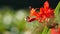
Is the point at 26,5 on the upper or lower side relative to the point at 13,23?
upper

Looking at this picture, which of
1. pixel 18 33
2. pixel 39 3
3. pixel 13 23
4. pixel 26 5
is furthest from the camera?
pixel 26 5

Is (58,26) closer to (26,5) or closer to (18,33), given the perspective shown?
(18,33)

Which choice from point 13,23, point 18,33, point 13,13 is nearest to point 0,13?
point 13,13

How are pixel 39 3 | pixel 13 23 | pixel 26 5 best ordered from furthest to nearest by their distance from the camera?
pixel 26 5 < pixel 39 3 < pixel 13 23

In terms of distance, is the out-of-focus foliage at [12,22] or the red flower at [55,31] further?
the out-of-focus foliage at [12,22]

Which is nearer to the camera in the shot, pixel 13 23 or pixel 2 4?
pixel 13 23

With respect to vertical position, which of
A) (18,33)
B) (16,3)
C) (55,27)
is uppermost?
(16,3)

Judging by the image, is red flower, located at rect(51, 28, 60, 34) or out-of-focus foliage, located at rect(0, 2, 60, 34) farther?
out-of-focus foliage, located at rect(0, 2, 60, 34)

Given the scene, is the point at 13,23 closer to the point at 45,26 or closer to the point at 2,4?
the point at 2,4

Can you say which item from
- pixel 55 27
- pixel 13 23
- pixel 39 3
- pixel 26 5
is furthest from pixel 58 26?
pixel 26 5

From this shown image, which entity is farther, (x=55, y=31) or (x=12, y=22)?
(x=12, y=22)
